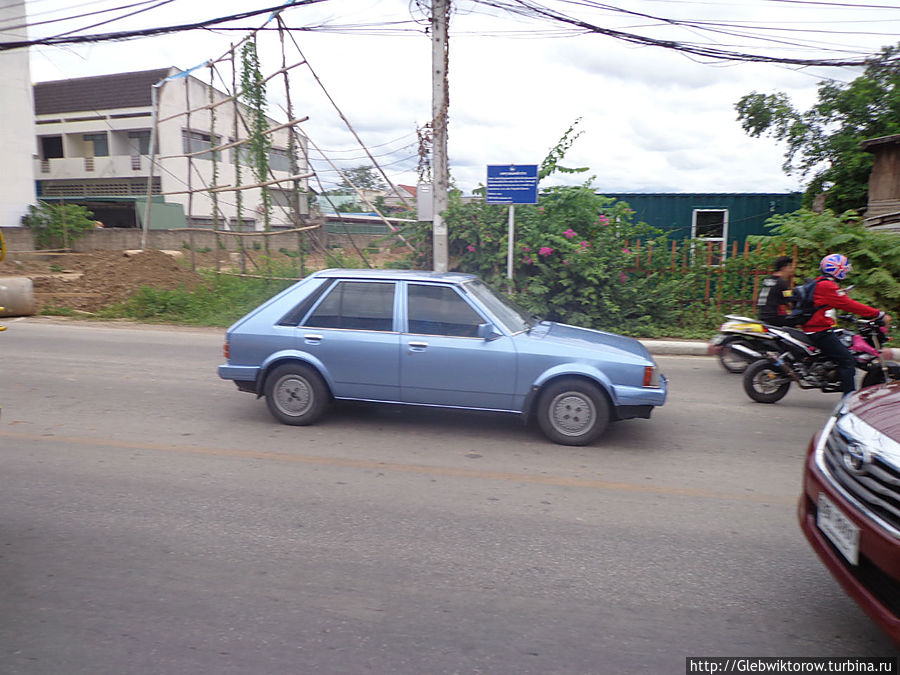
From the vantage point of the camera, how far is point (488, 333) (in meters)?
5.82

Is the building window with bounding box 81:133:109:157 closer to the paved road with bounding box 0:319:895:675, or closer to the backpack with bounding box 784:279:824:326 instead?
the paved road with bounding box 0:319:895:675

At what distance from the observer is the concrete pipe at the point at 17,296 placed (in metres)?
13.8

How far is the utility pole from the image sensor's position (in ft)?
39.3

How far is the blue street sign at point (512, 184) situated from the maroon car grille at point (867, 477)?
936 cm

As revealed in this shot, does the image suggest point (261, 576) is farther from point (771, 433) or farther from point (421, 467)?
point (771, 433)

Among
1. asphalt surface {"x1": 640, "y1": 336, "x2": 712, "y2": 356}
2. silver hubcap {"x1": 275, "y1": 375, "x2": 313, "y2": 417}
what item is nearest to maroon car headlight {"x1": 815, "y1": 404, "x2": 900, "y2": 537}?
silver hubcap {"x1": 275, "y1": 375, "x2": 313, "y2": 417}

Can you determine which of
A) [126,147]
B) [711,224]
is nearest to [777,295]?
[711,224]

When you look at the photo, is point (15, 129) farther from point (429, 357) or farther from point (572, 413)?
point (572, 413)

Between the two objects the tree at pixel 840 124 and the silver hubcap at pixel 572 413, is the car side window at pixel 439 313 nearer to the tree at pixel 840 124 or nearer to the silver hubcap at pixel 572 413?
the silver hubcap at pixel 572 413

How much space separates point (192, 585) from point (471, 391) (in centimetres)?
302

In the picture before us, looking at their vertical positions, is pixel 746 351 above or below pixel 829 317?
below

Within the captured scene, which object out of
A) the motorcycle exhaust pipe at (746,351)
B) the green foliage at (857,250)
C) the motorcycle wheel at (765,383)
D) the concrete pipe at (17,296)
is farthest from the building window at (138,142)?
the motorcycle wheel at (765,383)

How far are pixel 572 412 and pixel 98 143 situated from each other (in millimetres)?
40610

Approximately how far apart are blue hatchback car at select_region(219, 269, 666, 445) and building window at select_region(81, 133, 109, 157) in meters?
37.7
